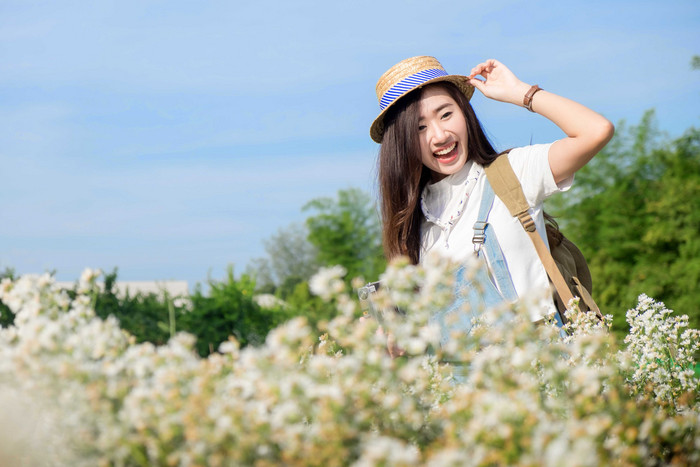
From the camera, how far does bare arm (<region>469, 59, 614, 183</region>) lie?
129 inches

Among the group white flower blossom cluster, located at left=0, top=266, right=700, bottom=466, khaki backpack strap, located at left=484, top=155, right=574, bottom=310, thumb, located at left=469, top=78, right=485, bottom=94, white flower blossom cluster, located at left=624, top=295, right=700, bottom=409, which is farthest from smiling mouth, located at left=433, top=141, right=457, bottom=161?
white flower blossom cluster, located at left=0, top=266, right=700, bottom=466

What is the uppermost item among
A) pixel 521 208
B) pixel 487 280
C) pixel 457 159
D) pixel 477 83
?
pixel 477 83

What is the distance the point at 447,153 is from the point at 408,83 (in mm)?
491

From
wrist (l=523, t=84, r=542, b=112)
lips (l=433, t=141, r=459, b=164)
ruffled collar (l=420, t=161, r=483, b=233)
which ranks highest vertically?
wrist (l=523, t=84, r=542, b=112)

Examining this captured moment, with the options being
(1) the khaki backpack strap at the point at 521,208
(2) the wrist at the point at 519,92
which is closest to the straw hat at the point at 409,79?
(2) the wrist at the point at 519,92

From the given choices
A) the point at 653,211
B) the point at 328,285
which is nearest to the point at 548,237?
the point at 328,285

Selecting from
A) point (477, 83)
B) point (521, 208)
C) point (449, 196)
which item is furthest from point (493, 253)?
point (477, 83)

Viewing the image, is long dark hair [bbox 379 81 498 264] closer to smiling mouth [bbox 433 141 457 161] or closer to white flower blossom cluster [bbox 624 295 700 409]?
smiling mouth [bbox 433 141 457 161]

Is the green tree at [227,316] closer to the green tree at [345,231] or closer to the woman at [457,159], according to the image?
the woman at [457,159]

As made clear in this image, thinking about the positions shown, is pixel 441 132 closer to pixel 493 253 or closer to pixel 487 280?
pixel 493 253

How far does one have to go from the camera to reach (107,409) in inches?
53.7

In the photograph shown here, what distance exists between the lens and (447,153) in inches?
149

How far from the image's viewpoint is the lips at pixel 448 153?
3.75 m

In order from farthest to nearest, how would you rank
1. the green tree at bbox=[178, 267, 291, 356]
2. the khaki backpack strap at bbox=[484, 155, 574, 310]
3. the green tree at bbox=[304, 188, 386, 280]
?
1. the green tree at bbox=[304, 188, 386, 280]
2. the green tree at bbox=[178, 267, 291, 356]
3. the khaki backpack strap at bbox=[484, 155, 574, 310]
